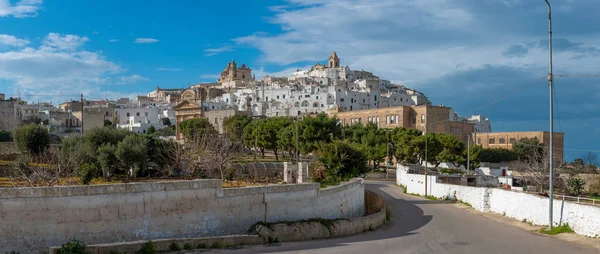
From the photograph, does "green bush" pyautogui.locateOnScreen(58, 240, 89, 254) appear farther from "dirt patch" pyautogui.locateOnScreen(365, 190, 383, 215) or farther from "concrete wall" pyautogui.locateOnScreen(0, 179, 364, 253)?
"dirt patch" pyautogui.locateOnScreen(365, 190, 383, 215)

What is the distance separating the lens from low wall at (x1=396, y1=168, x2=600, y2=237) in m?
17.0

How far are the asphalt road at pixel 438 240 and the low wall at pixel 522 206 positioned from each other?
1049mm

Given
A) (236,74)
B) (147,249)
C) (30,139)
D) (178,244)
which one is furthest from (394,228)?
(236,74)

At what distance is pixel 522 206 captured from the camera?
A: 2250cm

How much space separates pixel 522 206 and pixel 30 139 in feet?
114

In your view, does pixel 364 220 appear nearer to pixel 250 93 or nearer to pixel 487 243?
pixel 487 243

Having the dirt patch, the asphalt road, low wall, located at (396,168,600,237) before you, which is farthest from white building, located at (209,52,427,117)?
the asphalt road

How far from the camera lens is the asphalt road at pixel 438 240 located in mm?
14969

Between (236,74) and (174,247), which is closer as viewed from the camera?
(174,247)

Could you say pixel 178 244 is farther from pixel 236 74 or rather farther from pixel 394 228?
pixel 236 74

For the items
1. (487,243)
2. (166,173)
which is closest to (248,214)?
(487,243)

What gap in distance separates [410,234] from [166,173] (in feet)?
76.7

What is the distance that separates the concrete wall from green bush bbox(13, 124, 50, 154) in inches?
1157

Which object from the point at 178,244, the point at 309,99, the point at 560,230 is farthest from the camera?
the point at 309,99
